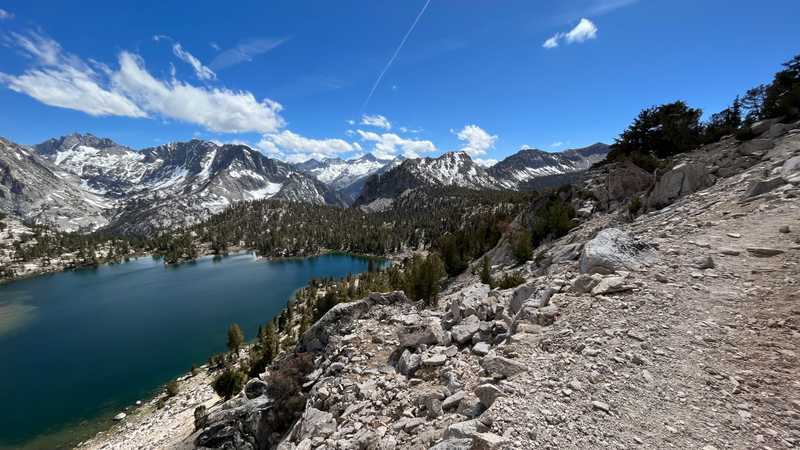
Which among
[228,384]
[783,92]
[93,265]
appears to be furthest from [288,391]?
[93,265]

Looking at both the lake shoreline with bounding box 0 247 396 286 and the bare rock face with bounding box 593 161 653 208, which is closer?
the bare rock face with bounding box 593 161 653 208

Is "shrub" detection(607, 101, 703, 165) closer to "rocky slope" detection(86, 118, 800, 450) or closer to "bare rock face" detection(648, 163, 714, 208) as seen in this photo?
"bare rock face" detection(648, 163, 714, 208)

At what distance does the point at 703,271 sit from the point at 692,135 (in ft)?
145

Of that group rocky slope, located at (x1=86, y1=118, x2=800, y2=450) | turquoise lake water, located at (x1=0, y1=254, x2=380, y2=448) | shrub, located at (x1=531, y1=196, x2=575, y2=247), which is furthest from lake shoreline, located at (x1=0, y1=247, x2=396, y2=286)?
rocky slope, located at (x1=86, y1=118, x2=800, y2=450)

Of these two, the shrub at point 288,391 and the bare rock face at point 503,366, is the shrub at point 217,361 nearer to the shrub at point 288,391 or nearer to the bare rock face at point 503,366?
the shrub at point 288,391

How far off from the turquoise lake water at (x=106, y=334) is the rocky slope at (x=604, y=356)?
139 ft

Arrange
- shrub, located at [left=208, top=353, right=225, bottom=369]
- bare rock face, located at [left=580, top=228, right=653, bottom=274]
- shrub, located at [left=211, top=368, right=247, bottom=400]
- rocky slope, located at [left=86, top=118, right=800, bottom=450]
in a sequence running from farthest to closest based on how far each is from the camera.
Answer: shrub, located at [left=208, top=353, right=225, bottom=369], shrub, located at [left=211, top=368, right=247, bottom=400], bare rock face, located at [left=580, top=228, right=653, bottom=274], rocky slope, located at [left=86, top=118, right=800, bottom=450]

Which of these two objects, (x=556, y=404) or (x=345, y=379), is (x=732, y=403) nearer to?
(x=556, y=404)

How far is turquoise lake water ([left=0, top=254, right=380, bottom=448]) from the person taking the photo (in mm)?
44562

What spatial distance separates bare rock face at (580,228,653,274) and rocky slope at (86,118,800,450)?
0.18ft

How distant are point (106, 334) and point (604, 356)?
316 feet

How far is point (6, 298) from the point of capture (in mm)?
115375

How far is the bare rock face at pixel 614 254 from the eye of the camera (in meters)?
13.2

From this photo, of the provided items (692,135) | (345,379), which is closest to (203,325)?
(345,379)
